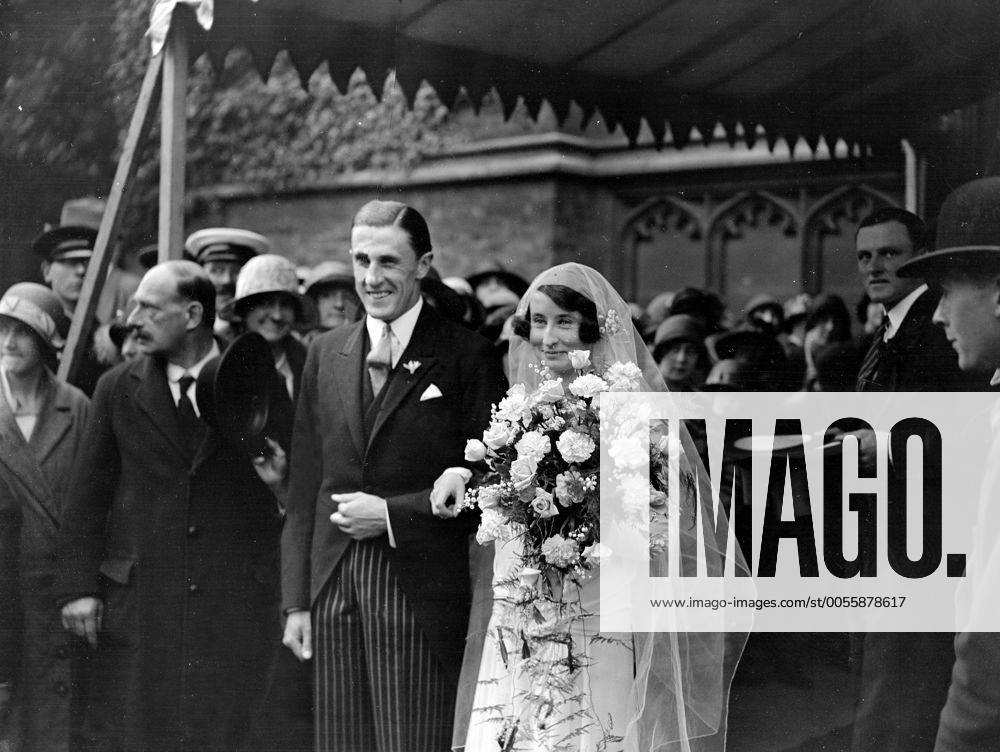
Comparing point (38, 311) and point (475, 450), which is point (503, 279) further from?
point (475, 450)

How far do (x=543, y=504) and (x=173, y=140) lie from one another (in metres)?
2.51

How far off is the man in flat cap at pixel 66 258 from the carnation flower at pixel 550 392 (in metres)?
2.75

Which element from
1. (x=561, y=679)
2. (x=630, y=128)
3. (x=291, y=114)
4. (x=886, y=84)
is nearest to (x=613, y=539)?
(x=561, y=679)

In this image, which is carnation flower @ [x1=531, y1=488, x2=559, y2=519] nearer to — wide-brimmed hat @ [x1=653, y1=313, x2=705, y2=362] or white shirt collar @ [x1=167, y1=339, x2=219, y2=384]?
white shirt collar @ [x1=167, y1=339, x2=219, y2=384]

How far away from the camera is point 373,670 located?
4582 mm

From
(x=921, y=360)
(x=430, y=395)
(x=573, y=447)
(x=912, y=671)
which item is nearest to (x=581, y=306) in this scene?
(x=573, y=447)

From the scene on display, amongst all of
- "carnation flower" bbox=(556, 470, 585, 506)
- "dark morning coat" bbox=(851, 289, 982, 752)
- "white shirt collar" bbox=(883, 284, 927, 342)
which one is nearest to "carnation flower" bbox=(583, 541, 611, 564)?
"carnation flower" bbox=(556, 470, 585, 506)

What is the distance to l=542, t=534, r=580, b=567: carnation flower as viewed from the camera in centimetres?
391

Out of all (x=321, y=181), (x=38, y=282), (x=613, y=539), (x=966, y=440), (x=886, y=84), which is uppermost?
(x=321, y=181)

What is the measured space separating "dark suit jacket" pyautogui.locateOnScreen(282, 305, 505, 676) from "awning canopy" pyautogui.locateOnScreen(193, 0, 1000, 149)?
1.63 meters

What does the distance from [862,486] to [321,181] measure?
6.60 m

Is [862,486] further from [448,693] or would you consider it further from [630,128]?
[630,128]

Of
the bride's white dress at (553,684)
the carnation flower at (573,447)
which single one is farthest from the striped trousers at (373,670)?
the carnation flower at (573,447)

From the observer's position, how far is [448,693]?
460 centimetres
